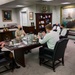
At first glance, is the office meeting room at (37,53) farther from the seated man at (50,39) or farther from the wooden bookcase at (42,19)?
the wooden bookcase at (42,19)

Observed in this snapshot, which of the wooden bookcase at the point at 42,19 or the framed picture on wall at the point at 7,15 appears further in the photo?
A: the framed picture on wall at the point at 7,15

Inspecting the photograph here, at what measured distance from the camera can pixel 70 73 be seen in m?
3.05

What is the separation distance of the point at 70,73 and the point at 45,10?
6468 millimetres

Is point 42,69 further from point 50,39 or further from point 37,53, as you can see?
point 37,53

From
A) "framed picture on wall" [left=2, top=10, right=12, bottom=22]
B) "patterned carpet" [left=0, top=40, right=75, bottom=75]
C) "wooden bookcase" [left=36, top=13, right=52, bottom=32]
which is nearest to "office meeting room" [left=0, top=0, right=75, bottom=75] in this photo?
"patterned carpet" [left=0, top=40, right=75, bottom=75]

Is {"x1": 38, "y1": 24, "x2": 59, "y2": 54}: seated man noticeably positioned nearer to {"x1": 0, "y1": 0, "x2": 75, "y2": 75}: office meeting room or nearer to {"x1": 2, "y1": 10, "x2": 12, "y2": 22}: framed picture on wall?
{"x1": 0, "y1": 0, "x2": 75, "y2": 75}: office meeting room

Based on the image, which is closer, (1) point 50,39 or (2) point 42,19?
(1) point 50,39

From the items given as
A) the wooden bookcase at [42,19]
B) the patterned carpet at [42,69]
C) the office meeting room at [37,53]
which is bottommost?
the patterned carpet at [42,69]

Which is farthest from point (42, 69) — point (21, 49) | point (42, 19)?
point (42, 19)

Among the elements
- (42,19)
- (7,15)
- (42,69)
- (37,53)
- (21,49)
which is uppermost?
(7,15)

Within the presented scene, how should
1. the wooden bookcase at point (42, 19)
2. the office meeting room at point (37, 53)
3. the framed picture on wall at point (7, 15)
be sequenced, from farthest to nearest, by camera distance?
the framed picture on wall at point (7, 15), the wooden bookcase at point (42, 19), the office meeting room at point (37, 53)

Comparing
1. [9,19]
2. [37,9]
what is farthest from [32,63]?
[9,19]

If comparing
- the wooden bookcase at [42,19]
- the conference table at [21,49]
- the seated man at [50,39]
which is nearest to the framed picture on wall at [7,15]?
the wooden bookcase at [42,19]

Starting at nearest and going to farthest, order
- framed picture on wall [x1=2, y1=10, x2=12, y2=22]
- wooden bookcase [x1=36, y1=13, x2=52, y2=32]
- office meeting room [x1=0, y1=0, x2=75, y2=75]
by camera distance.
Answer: office meeting room [x1=0, y1=0, x2=75, y2=75] < wooden bookcase [x1=36, y1=13, x2=52, y2=32] < framed picture on wall [x1=2, y1=10, x2=12, y2=22]
